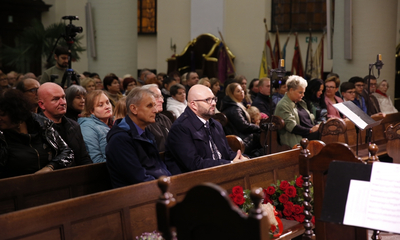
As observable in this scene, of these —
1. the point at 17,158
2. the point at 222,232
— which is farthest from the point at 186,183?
the point at 222,232

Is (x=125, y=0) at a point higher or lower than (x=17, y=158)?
higher

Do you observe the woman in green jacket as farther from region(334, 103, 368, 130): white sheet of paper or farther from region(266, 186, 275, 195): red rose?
region(266, 186, 275, 195): red rose

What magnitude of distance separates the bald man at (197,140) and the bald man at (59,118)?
727 millimetres

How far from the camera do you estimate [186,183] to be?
3123 mm

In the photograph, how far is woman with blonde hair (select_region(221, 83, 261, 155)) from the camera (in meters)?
6.04

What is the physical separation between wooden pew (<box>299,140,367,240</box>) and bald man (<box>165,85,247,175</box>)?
1.07 m

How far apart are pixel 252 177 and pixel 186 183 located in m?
0.78

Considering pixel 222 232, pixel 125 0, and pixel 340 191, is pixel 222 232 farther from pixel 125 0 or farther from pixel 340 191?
pixel 125 0

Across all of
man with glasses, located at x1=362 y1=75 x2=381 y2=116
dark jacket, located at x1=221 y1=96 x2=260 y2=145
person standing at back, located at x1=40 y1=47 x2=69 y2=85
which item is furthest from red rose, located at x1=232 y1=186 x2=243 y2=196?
man with glasses, located at x1=362 y1=75 x2=381 y2=116

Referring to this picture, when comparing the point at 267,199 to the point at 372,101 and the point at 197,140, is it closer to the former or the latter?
the point at 197,140

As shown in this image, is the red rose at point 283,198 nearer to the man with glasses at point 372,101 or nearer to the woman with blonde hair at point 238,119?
the woman with blonde hair at point 238,119

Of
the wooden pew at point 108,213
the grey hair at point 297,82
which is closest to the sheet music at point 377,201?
the wooden pew at point 108,213

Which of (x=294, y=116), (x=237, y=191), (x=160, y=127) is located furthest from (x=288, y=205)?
(x=294, y=116)

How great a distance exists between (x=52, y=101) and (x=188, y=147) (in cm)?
119
